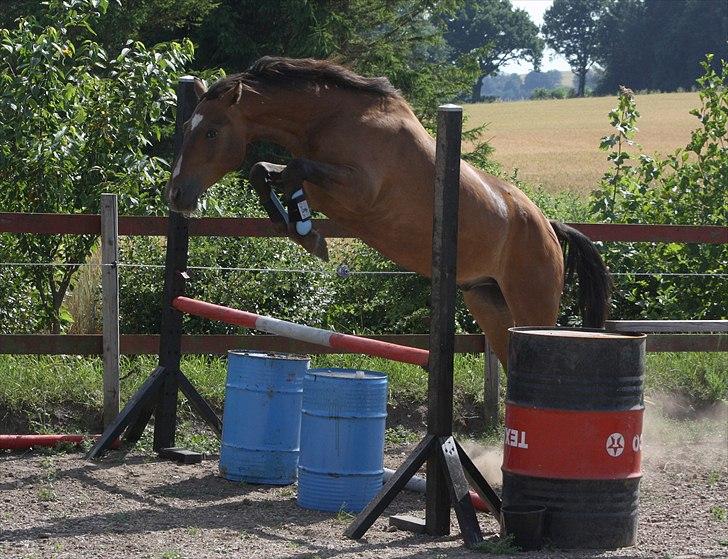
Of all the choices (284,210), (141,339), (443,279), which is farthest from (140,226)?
(443,279)

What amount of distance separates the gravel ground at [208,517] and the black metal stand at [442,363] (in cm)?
18

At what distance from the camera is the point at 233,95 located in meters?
5.33

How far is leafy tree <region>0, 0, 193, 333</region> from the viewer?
7.95 m

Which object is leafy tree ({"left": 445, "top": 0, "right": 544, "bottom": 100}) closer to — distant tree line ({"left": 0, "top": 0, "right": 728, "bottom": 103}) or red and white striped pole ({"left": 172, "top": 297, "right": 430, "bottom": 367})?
distant tree line ({"left": 0, "top": 0, "right": 728, "bottom": 103})

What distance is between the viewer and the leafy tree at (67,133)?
7.95 m

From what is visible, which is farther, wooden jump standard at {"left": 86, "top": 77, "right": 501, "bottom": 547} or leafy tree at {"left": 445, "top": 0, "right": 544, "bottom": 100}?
leafy tree at {"left": 445, "top": 0, "right": 544, "bottom": 100}

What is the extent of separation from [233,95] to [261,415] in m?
1.69

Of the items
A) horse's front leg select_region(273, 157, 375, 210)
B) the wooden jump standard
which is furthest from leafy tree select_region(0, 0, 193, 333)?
the wooden jump standard

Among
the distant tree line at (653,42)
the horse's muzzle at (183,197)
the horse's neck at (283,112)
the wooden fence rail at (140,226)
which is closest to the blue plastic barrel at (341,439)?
the horse's muzzle at (183,197)

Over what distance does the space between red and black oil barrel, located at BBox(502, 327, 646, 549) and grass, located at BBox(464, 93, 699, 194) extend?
27990mm

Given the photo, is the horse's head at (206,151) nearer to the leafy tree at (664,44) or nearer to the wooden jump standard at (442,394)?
the wooden jump standard at (442,394)

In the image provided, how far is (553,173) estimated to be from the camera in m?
37.3

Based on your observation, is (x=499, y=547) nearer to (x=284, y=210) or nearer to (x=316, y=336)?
(x=316, y=336)

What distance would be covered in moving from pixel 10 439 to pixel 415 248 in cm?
265
